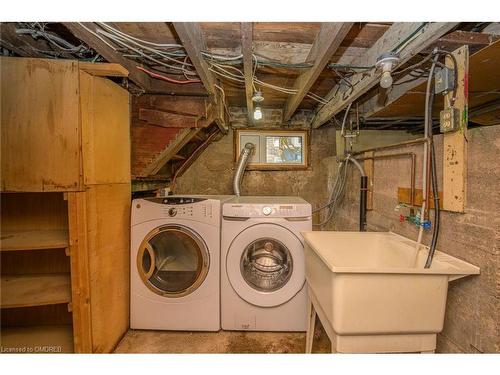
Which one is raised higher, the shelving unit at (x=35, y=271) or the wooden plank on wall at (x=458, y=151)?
the wooden plank on wall at (x=458, y=151)

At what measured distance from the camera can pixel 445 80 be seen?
3.65ft

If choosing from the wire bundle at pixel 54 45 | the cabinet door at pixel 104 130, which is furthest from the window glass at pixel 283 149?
the wire bundle at pixel 54 45

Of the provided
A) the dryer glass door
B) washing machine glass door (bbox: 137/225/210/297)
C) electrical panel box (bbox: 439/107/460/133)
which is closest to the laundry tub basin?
electrical panel box (bbox: 439/107/460/133)

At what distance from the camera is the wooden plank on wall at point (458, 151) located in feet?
3.43

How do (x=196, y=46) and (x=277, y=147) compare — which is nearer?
A: (x=196, y=46)

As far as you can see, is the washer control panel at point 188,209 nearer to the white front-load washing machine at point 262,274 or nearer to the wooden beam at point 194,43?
the white front-load washing machine at point 262,274

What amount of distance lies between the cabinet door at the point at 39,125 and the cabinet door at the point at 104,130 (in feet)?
0.15

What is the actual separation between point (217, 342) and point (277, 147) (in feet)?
7.04

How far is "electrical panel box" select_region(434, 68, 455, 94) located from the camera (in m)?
1.10

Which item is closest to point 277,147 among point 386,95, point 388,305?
point 386,95

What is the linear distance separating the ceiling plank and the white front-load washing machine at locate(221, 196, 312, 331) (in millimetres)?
1102

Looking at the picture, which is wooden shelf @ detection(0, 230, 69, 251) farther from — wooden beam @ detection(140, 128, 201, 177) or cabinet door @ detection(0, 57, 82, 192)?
wooden beam @ detection(140, 128, 201, 177)

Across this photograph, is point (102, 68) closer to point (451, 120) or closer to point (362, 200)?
point (451, 120)

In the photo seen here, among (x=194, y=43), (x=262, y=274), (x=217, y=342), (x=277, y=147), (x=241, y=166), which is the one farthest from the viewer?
(x=277, y=147)
